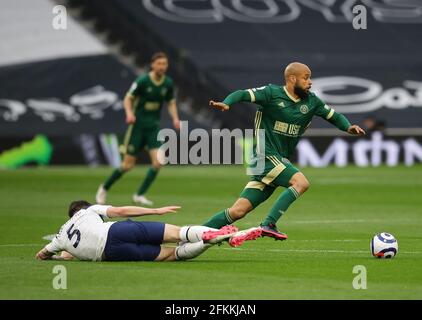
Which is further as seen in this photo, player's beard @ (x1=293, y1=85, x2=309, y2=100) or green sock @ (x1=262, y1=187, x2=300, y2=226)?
player's beard @ (x1=293, y1=85, x2=309, y2=100)

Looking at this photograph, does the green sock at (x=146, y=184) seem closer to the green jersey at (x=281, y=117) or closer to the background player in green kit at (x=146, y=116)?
the background player in green kit at (x=146, y=116)

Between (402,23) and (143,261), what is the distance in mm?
30028

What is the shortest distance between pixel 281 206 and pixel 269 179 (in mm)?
391

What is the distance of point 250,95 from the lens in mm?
13031

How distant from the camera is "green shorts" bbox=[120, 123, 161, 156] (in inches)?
845

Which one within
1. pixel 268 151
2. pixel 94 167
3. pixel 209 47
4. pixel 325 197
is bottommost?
pixel 268 151

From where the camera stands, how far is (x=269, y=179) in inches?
519

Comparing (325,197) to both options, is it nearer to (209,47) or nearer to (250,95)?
(250,95)

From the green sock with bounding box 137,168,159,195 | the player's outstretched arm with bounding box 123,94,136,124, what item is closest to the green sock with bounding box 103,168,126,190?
the green sock with bounding box 137,168,159,195

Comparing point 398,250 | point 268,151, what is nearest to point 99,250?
point 268,151

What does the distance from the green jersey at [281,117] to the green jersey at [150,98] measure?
26.2 ft

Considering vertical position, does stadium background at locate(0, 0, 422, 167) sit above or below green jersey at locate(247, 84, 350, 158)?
above
